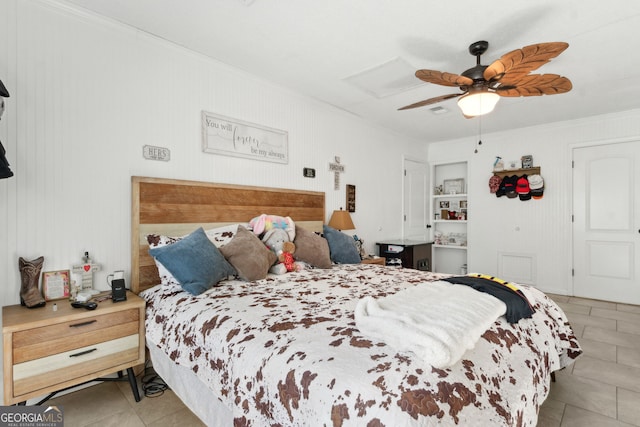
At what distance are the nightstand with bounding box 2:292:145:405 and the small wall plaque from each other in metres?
1.08

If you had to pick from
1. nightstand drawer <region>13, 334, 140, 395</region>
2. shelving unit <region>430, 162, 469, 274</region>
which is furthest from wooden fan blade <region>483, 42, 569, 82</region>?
shelving unit <region>430, 162, 469, 274</region>

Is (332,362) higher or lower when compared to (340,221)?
lower

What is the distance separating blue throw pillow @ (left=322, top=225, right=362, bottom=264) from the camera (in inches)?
128

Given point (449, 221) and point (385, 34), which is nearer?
point (385, 34)

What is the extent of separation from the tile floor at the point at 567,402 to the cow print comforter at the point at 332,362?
0.94 feet

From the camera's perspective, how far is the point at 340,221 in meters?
3.80

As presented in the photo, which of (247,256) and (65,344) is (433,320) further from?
(65,344)

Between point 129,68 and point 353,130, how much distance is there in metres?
2.73

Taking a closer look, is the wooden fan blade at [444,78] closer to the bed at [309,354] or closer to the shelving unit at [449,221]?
the bed at [309,354]

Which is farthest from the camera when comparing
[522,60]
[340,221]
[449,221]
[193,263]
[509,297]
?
[449,221]

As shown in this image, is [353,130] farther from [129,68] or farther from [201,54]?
[129,68]

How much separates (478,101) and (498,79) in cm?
20

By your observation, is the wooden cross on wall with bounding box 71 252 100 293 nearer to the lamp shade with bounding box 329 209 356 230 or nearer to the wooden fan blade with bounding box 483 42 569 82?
the lamp shade with bounding box 329 209 356 230

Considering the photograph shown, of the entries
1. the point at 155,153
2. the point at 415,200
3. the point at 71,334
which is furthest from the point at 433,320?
the point at 415,200
